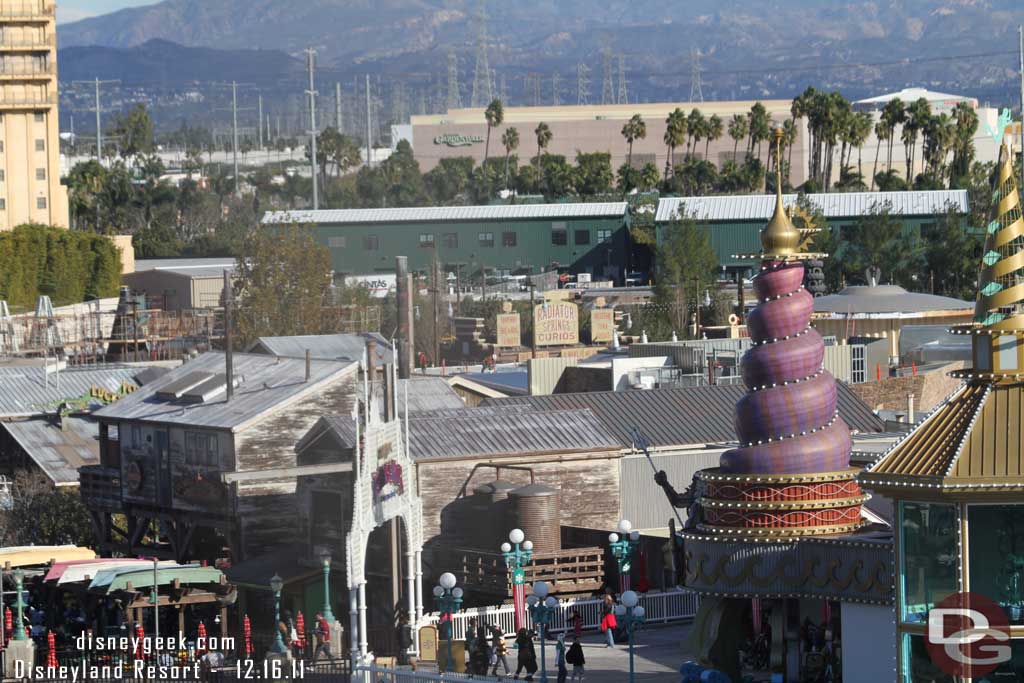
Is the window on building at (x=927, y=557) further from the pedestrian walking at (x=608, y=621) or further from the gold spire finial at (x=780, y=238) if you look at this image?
the pedestrian walking at (x=608, y=621)

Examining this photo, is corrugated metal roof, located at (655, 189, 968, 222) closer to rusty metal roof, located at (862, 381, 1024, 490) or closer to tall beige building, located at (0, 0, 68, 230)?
tall beige building, located at (0, 0, 68, 230)

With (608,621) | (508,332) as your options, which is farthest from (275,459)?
(508,332)

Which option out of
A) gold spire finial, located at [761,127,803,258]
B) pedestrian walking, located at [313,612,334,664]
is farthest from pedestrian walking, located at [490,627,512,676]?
gold spire finial, located at [761,127,803,258]

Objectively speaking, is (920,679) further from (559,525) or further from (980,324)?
(559,525)

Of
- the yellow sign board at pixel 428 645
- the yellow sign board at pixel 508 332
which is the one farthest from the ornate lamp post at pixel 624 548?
the yellow sign board at pixel 508 332

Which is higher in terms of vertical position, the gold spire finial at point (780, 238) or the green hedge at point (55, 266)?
the gold spire finial at point (780, 238)

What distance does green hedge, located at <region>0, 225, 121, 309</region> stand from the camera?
109 meters

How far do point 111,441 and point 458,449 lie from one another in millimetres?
10210

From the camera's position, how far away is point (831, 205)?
413 ft

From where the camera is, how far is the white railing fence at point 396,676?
1224 inches

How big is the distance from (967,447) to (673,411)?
22.5 m

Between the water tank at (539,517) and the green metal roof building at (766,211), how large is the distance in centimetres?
8169

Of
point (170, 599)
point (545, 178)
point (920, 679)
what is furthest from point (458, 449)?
point (545, 178)

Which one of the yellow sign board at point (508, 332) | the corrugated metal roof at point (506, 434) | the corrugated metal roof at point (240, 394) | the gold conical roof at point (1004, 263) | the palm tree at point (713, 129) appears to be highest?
the palm tree at point (713, 129)
